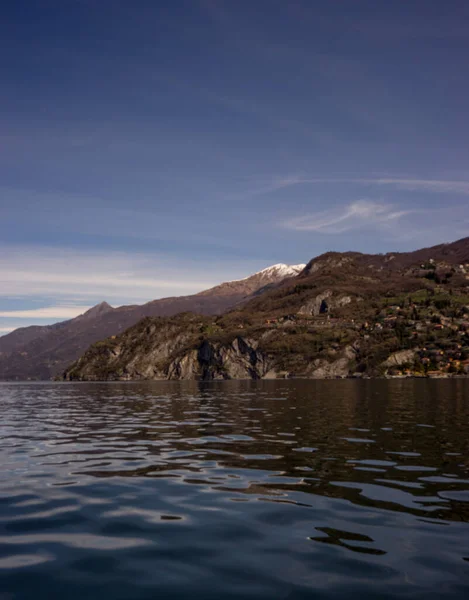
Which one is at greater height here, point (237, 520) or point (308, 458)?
point (237, 520)

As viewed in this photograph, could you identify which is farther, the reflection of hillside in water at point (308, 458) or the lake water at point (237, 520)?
the reflection of hillside in water at point (308, 458)

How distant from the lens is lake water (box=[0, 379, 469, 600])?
29.9ft

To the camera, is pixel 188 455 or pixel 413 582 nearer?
pixel 413 582

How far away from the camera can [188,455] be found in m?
22.9

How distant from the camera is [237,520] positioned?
41.9ft

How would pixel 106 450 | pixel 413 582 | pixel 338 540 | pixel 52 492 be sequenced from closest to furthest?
1. pixel 413 582
2. pixel 338 540
3. pixel 52 492
4. pixel 106 450

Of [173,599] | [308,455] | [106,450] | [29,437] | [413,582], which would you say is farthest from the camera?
[29,437]

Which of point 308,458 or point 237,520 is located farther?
point 308,458

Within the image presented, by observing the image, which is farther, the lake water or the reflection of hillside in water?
the reflection of hillside in water

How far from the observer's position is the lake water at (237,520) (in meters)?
9.12

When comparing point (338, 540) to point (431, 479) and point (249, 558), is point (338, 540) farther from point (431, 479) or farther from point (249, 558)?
point (431, 479)

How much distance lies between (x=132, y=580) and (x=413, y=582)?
16.0 ft

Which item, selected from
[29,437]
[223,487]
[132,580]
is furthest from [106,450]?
[132,580]

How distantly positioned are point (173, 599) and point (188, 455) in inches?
577
